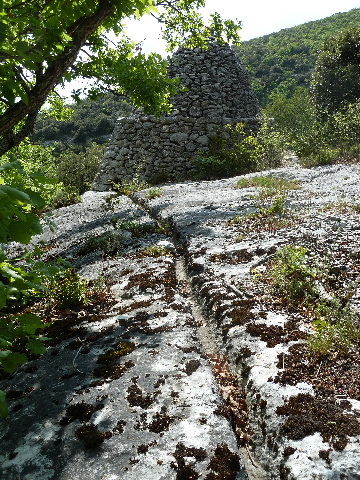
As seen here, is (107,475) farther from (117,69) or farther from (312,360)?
(117,69)

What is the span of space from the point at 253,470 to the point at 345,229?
144 inches

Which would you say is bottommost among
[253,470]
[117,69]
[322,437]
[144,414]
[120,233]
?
[253,470]

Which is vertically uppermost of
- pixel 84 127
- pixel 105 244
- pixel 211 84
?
pixel 84 127

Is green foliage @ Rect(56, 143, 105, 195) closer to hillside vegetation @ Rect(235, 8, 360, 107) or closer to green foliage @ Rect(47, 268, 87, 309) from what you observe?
green foliage @ Rect(47, 268, 87, 309)

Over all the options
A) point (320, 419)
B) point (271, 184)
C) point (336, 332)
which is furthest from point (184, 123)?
point (320, 419)

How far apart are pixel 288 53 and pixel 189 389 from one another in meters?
73.3

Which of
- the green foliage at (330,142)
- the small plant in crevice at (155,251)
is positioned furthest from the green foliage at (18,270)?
the green foliage at (330,142)

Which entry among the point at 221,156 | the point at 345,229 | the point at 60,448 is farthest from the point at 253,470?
the point at 221,156

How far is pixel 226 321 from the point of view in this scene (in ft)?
11.2

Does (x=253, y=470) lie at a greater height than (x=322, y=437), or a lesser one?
lesser

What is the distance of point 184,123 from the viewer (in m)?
15.7

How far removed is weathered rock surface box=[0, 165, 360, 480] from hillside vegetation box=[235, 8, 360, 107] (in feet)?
174

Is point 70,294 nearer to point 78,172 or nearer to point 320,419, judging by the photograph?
point 320,419

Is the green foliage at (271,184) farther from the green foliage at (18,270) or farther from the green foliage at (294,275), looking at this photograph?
the green foliage at (18,270)
